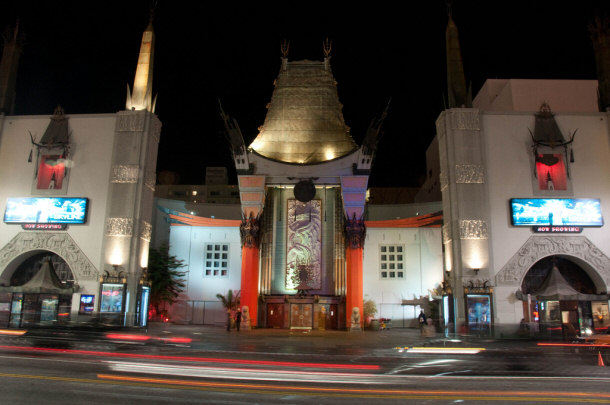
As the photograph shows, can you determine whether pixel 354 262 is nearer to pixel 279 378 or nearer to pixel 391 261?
pixel 391 261

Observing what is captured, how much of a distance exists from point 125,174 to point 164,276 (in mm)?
9075

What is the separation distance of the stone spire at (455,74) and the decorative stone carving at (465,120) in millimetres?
732

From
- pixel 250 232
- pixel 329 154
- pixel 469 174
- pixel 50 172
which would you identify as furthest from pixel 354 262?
pixel 50 172

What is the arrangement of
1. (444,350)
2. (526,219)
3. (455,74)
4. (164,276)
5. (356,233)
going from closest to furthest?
(444,350), (526,219), (455,74), (356,233), (164,276)

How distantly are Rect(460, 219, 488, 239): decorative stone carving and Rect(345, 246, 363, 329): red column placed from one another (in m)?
7.97

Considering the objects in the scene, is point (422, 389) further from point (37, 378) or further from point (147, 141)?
point (147, 141)

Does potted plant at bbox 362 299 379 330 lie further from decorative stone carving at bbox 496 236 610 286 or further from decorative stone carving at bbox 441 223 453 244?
decorative stone carving at bbox 496 236 610 286

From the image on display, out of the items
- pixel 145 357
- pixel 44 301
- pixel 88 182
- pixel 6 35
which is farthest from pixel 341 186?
pixel 6 35

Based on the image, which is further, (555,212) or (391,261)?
(391,261)

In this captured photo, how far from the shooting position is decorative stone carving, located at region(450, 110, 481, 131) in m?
23.9

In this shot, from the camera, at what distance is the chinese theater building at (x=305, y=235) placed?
2939 cm

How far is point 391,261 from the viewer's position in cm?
3194

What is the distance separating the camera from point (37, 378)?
9.04 meters

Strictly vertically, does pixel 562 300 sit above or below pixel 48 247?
below
